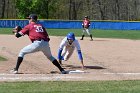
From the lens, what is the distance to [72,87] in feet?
31.6

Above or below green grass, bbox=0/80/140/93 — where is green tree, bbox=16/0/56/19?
below

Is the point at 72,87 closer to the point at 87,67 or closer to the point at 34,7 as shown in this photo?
the point at 87,67

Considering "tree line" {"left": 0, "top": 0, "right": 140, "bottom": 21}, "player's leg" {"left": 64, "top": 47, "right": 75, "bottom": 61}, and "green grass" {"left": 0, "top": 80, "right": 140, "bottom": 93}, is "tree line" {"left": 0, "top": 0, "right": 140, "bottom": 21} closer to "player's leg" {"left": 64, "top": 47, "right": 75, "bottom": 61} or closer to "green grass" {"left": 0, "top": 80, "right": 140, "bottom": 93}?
"player's leg" {"left": 64, "top": 47, "right": 75, "bottom": 61}

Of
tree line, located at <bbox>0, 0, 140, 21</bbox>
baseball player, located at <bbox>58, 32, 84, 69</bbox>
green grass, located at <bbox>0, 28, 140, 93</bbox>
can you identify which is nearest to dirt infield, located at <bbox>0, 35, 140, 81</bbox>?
baseball player, located at <bbox>58, 32, 84, 69</bbox>

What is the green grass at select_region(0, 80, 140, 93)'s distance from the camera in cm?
908

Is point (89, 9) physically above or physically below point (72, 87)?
below

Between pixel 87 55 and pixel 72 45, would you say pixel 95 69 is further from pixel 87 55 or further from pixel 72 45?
pixel 87 55

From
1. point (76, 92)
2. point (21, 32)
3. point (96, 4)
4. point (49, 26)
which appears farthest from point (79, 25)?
point (76, 92)

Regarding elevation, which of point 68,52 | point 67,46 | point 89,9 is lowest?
point 89,9

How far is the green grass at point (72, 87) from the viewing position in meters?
9.08

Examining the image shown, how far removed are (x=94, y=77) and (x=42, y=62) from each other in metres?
4.10

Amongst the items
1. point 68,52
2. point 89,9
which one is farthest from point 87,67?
point 89,9

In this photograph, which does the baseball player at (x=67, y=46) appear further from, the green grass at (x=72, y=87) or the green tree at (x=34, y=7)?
the green tree at (x=34, y=7)

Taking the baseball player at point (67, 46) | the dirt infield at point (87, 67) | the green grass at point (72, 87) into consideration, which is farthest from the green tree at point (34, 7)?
the green grass at point (72, 87)
